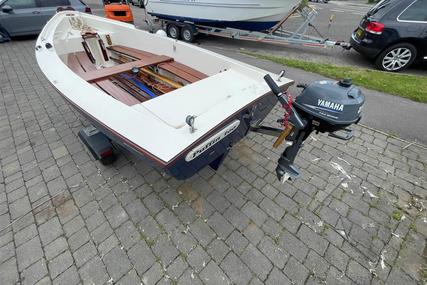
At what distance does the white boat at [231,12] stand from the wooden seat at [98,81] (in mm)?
4150

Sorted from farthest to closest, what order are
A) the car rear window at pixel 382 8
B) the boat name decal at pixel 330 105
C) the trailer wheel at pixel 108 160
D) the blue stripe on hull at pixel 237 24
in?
1. the blue stripe on hull at pixel 237 24
2. the car rear window at pixel 382 8
3. the trailer wheel at pixel 108 160
4. the boat name decal at pixel 330 105

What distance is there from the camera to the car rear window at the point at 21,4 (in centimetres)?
693

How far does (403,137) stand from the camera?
10.5ft

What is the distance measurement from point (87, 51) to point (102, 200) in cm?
340

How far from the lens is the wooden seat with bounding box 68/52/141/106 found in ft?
8.63

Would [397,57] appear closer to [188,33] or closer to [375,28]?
[375,28]

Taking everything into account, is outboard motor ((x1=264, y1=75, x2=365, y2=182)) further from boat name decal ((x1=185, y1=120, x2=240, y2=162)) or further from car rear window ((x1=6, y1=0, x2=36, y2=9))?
car rear window ((x1=6, y1=0, x2=36, y2=9))

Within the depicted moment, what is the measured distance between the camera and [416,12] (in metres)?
4.57

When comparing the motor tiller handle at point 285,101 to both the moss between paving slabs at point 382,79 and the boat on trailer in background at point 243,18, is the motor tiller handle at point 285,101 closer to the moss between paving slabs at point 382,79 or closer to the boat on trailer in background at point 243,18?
the moss between paving slabs at point 382,79

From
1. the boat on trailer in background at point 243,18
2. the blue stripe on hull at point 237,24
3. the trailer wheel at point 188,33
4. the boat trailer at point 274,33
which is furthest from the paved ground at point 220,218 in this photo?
the trailer wheel at point 188,33

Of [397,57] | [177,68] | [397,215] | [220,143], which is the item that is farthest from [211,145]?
[397,57]

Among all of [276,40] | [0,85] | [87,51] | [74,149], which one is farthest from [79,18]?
[276,40]

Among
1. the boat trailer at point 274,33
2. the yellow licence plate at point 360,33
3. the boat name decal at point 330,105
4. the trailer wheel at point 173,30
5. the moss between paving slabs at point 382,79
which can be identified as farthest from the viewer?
the trailer wheel at point 173,30

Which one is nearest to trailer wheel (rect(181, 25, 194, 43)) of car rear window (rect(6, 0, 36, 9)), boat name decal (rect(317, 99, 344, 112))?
car rear window (rect(6, 0, 36, 9))
